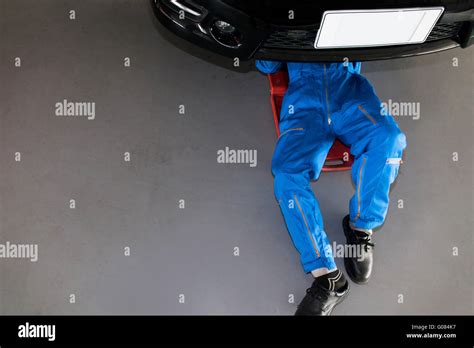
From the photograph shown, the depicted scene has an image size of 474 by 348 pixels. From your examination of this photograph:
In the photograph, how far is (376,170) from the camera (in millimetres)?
2674

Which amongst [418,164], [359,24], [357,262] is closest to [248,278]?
[357,262]

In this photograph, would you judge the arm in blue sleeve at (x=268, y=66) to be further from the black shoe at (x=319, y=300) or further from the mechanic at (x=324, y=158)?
the black shoe at (x=319, y=300)

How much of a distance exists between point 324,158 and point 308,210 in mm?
248

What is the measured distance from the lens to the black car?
87.3 inches

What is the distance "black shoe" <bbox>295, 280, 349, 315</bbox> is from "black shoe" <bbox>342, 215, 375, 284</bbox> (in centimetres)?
8

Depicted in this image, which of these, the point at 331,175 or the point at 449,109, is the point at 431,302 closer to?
Result: the point at 331,175

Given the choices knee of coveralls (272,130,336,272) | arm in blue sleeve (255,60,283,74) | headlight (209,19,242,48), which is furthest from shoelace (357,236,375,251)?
headlight (209,19,242,48)

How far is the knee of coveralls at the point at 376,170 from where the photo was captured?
8.76ft

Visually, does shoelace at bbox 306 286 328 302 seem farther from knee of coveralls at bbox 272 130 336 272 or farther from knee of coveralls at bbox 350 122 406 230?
knee of coveralls at bbox 350 122 406 230

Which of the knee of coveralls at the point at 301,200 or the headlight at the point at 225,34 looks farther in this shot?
the knee of coveralls at the point at 301,200

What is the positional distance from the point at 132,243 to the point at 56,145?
613 millimetres

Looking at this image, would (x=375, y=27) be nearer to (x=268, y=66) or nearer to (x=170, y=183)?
(x=268, y=66)

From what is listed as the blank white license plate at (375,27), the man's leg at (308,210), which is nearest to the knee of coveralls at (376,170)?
the man's leg at (308,210)

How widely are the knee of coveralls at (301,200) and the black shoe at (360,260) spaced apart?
0.13 m
